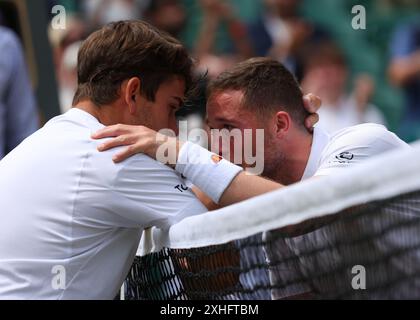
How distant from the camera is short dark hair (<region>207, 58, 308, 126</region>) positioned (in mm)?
3555

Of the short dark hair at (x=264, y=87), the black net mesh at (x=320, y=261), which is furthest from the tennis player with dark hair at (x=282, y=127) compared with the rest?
the black net mesh at (x=320, y=261)

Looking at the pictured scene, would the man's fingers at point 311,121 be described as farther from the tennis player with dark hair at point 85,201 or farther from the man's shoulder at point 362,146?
the tennis player with dark hair at point 85,201

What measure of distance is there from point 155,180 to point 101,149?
0.19m

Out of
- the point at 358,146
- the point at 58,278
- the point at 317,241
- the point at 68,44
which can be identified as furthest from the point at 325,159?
the point at 68,44

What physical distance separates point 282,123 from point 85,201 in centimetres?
108

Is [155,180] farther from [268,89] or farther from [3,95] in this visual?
[3,95]

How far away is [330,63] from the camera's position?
306 inches

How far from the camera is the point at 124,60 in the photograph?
3.00m

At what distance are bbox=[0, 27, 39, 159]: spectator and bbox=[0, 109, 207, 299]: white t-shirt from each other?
3295 millimetres

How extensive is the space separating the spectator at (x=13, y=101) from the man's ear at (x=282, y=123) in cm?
297

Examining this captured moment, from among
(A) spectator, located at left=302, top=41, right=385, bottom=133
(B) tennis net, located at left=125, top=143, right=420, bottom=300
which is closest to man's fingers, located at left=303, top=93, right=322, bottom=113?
(B) tennis net, located at left=125, top=143, right=420, bottom=300

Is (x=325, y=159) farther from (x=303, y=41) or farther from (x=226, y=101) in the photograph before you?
(x=303, y=41)
